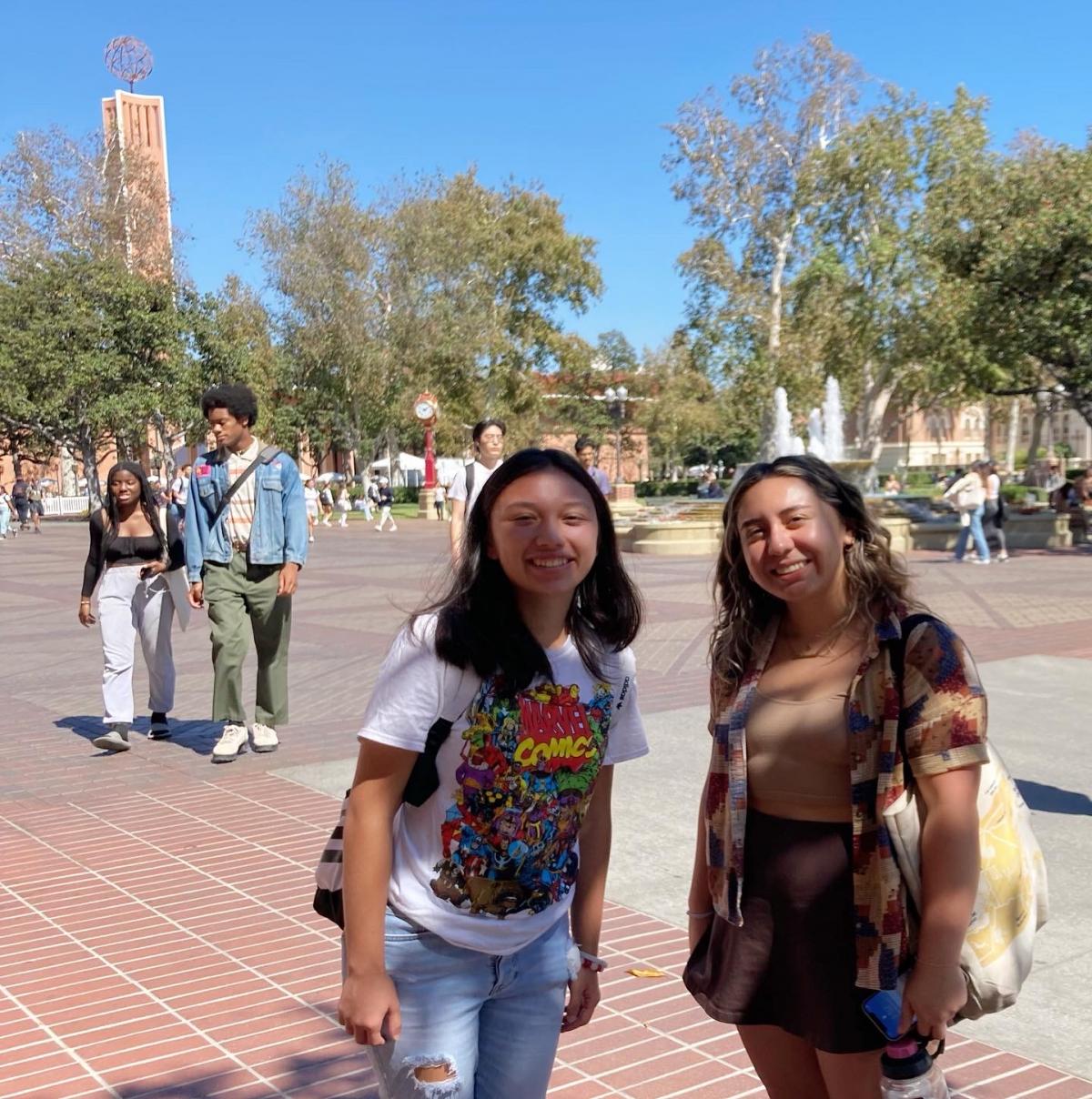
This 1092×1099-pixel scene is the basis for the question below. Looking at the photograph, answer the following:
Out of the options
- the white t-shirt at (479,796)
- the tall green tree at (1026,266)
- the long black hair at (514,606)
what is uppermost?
the tall green tree at (1026,266)

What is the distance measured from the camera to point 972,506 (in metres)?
19.4

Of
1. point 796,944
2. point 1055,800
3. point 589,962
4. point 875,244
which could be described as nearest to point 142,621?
point 1055,800

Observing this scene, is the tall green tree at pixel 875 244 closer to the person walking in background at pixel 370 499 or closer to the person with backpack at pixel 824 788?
the person walking in background at pixel 370 499

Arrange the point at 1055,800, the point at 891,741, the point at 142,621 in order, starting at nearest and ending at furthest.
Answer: the point at 891,741 < the point at 1055,800 < the point at 142,621

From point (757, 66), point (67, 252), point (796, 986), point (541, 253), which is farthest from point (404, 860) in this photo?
point (541, 253)

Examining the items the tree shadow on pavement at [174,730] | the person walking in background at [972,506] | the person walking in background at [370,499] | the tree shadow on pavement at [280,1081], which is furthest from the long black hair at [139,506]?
the person walking in background at [370,499]

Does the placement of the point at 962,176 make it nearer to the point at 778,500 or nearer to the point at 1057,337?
the point at 1057,337

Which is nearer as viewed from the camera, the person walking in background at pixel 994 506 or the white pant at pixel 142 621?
the white pant at pixel 142 621

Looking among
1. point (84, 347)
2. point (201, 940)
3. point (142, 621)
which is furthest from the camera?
point (84, 347)

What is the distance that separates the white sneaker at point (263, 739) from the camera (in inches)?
288

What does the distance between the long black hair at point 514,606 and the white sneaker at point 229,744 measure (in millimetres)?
5122

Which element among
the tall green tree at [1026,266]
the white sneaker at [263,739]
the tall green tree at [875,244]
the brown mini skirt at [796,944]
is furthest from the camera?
the tall green tree at [875,244]

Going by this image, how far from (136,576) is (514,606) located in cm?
612

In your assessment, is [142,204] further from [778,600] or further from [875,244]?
[778,600]
